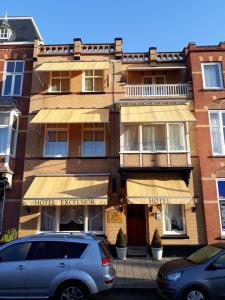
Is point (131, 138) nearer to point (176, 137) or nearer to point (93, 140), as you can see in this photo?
point (93, 140)

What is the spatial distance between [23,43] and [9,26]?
2.82 metres

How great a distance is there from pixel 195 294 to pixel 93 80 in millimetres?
13752

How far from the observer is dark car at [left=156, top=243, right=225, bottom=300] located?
23.4ft

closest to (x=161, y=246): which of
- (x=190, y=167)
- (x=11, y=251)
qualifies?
(x=190, y=167)

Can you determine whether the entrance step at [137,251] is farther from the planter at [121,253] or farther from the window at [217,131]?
the window at [217,131]

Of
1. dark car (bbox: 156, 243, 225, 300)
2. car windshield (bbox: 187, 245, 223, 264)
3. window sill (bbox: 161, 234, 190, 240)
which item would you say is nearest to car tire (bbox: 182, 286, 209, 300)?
dark car (bbox: 156, 243, 225, 300)

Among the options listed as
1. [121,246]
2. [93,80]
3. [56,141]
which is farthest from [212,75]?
[121,246]

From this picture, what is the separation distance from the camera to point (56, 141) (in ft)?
53.2

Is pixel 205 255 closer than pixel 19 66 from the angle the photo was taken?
Yes

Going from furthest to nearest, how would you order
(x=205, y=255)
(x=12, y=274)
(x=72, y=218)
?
(x=72, y=218)
(x=205, y=255)
(x=12, y=274)

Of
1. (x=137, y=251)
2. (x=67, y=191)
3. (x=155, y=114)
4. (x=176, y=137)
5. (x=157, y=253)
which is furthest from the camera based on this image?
(x=176, y=137)

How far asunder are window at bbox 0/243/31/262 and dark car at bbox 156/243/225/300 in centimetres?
398

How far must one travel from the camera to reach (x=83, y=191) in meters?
14.1

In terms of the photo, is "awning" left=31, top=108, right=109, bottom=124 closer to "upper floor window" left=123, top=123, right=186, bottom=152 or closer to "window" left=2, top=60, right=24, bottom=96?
"upper floor window" left=123, top=123, right=186, bottom=152
